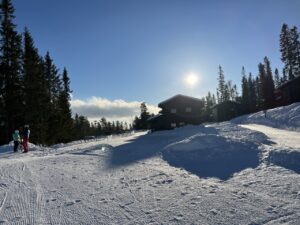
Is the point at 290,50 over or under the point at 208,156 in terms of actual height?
over

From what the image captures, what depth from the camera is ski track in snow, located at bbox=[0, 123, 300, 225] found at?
Result: 23.7 ft

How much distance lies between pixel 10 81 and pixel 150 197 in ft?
117

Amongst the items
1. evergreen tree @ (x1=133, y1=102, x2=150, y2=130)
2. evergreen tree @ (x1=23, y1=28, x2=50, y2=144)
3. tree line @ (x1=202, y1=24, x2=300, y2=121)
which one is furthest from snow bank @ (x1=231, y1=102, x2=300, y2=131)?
evergreen tree @ (x1=133, y1=102, x2=150, y2=130)

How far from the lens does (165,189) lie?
9375 mm

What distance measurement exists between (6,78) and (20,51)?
13.1 ft

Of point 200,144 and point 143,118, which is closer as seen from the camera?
point 200,144

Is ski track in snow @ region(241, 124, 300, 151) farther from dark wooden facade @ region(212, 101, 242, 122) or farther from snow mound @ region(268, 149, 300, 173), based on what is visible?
dark wooden facade @ region(212, 101, 242, 122)

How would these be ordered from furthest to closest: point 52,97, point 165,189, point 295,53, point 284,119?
point 295,53 < point 52,97 < point 284,119 < point 165,189

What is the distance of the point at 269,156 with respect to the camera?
11.8 metres

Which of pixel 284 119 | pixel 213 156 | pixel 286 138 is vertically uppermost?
pixel 284 119

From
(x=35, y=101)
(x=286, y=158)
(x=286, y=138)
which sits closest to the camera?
(x=286, y=158)

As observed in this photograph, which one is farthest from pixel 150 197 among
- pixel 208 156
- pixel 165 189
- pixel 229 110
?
pixel 229 110

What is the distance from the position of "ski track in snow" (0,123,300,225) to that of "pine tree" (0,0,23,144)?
28.6 meters

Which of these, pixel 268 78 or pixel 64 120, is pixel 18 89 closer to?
pixel 64 120
